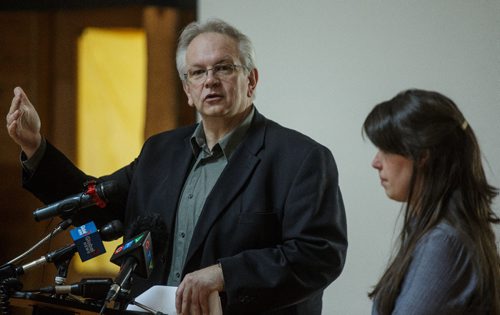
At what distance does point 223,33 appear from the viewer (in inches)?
90.4

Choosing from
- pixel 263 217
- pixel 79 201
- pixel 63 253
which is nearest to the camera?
pixel 63 253

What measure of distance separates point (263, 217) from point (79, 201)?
506mm

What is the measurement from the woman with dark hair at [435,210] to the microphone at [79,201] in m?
0.77

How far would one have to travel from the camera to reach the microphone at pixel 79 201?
195 cm

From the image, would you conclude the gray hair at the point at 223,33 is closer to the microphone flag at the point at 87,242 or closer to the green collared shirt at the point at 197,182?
the green collared shirt at the point at 197,182

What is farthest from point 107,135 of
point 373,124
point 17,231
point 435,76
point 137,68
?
point 373,124

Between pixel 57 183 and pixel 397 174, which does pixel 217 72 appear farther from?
pixel 397 174

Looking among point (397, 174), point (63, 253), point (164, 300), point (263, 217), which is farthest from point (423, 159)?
point (63, 253)

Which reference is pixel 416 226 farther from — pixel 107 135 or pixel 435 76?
pixel 107 135

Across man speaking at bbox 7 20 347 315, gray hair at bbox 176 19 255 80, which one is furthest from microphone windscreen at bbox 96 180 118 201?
gray hair at bbox 176 19 255 80

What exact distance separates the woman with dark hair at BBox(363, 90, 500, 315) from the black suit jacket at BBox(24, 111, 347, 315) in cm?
52

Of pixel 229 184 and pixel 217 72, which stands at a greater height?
pixel 217 72

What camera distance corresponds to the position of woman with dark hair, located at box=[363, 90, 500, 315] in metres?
1.40

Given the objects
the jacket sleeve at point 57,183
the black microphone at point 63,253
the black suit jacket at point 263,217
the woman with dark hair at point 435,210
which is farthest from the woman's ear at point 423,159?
the jacket sleeve at point 57,183
